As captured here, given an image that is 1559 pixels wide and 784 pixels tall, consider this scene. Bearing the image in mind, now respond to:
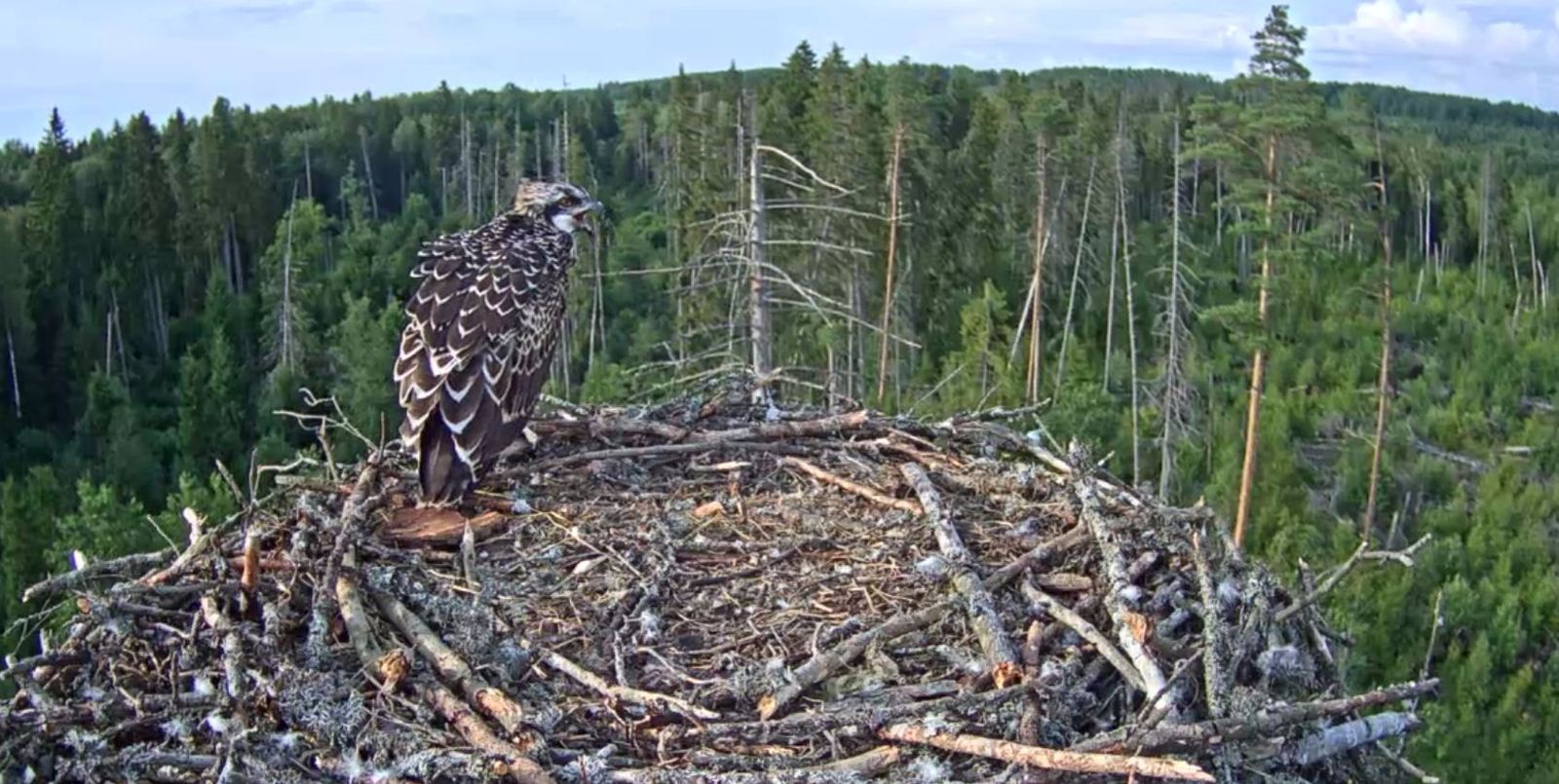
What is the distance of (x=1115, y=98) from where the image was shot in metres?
65.4

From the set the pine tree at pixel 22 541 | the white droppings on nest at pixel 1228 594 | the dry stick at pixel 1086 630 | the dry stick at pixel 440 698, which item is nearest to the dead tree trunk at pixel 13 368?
the pine tree at pixel 22 541

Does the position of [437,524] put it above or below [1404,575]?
above

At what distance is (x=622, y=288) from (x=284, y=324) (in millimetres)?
13095

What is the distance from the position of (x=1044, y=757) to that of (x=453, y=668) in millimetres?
2013

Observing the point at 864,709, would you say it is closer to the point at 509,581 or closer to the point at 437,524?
the point at 509,581

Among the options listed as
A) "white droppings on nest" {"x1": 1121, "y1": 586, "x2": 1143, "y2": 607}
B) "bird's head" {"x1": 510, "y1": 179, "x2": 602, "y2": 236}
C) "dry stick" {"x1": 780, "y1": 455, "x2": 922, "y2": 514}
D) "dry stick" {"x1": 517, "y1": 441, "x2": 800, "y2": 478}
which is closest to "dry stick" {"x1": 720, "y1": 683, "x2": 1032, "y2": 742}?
"white droppings on nest" {"x1": 1121, "y1": 586, "x2": 1143, "y2": 607}

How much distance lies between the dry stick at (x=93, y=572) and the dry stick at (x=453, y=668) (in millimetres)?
1019

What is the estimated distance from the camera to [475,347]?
7.03 meters

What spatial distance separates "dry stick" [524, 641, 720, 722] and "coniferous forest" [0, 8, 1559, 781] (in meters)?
4.35

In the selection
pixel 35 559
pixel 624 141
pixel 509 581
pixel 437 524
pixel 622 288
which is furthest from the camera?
pixel 624 141

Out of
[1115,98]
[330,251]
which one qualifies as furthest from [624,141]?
[1115,98]

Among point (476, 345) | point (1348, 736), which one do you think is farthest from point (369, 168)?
point (1348, 736)

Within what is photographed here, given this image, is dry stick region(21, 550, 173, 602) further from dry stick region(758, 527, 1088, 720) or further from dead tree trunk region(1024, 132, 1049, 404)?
dead tree trunk region(1024, 132, 1049, 404)

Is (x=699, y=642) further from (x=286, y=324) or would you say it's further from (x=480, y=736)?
(x=286, y=324)
